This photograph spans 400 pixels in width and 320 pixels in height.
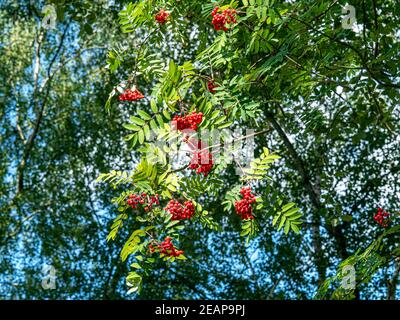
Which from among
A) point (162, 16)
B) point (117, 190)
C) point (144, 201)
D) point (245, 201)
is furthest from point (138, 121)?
point (117, 190)

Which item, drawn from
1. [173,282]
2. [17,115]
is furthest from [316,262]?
[17,115]

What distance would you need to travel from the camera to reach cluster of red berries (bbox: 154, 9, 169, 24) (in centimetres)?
341

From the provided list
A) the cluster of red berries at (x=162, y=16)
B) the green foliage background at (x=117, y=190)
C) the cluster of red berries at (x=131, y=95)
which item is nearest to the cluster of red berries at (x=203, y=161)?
the cluster of red berries at (x=131, y=95)

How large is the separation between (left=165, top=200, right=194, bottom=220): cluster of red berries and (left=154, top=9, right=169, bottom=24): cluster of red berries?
101cm

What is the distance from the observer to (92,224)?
9.19 meters

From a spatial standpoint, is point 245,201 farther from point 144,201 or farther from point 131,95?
point 131,95

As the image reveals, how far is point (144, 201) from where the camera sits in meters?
3.00

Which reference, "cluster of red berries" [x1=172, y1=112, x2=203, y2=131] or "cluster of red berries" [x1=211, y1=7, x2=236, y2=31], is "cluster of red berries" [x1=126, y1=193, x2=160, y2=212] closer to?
"cluster of red berries" [x1=172, y1=112, x2=203, y2=131]

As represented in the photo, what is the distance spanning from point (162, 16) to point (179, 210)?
1.06 meters

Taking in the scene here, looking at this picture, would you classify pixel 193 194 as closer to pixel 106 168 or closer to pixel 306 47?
pixel 306 47

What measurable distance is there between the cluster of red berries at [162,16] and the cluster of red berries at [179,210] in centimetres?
101

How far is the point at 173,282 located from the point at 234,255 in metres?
0.88

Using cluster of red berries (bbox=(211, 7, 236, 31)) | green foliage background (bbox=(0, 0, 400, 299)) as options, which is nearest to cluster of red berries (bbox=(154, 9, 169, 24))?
cluster of red berries (bbox=(211, 7, 236, 31))

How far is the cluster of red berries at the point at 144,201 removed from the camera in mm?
2936
